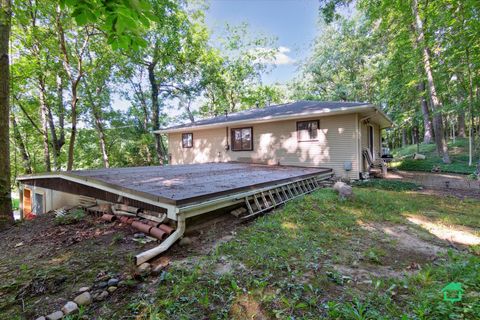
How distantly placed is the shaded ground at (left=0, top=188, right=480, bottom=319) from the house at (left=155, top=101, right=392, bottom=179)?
421cm

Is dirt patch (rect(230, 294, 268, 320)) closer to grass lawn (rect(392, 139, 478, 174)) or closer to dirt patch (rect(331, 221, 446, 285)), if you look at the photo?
dirt patch (rect(331, 221, 446, 285))

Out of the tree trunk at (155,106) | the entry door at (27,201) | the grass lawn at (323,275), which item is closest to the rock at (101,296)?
the grass lawn at (323,275)

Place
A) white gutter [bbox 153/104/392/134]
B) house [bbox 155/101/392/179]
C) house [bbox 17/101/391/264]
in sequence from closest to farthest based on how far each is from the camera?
house [bbox 17/101/391/264], white gutter [bbox 153/104/392/134], house [bbox 155/101/392/179]

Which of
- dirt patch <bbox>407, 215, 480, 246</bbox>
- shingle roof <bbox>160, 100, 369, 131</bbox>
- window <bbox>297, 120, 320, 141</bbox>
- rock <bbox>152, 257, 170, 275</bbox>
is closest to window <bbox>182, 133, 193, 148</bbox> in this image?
shingle roof <bbox>160, 100, 369, 131</bbox>

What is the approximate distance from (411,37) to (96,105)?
20.1 meters

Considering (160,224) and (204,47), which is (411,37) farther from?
(160,224)

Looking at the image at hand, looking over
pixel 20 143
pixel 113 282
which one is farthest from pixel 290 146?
pixel 20 143

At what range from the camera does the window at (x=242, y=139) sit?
33.7 feet

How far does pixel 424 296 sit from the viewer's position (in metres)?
1.78

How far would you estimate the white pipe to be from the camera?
2.42 m

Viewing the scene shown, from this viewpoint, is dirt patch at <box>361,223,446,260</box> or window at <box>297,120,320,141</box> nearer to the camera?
dirt patch at <box>361,223,446,260</box>

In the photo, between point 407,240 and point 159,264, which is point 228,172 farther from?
point 407,240

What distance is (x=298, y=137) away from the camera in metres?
9.01

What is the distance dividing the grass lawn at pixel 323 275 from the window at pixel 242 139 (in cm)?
668
